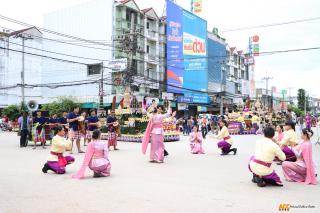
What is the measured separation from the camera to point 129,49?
30297mm

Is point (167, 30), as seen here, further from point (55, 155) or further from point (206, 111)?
point (55, 155)

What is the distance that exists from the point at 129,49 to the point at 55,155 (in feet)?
73.7

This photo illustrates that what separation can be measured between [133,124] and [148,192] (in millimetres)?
14346

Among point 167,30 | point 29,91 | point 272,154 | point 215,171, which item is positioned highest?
point 167,30

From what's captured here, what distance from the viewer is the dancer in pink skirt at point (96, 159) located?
7.97m

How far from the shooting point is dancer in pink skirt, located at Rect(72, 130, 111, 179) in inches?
314

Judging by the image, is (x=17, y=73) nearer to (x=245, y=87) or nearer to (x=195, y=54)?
(x=195, y=54)

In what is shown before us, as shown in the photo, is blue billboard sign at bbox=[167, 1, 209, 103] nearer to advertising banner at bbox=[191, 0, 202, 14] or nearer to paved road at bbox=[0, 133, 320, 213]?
advertising banner at bbox=[191, 0, 202, 14]

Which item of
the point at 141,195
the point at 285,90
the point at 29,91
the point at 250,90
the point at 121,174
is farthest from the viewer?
the point at 285,90

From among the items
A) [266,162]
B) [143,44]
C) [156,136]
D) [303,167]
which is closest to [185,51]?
[143,44]

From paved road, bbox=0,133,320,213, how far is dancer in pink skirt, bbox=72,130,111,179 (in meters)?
0.23

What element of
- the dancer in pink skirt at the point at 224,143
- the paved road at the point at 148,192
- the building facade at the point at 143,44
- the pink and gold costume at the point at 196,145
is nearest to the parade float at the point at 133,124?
the pink and gold costume at the point at 196,145

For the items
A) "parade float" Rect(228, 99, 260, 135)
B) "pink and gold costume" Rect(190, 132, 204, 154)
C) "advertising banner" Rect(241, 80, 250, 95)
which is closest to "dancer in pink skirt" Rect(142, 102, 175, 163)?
"pink and gold costume" Rect(190, 132, 204, 154)

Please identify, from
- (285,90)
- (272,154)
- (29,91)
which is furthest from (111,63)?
(285,90)
